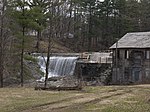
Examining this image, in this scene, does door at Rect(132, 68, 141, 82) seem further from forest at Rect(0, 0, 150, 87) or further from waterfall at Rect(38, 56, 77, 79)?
forest at Rect(0, 0, 150, 87)

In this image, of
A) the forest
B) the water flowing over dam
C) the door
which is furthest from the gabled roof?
the forest

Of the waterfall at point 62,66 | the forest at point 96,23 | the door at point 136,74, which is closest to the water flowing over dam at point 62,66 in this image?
the waterfall at point 62,66

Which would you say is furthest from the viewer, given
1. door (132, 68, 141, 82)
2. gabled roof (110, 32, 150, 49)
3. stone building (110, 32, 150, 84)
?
door (132, 68, 141, 82)

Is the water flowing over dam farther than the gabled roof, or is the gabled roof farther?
the water flowing over dam

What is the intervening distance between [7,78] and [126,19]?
38.3m

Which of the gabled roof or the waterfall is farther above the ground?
the gabled roof

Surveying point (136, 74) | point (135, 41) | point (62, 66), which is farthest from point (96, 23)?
point (136, 74)

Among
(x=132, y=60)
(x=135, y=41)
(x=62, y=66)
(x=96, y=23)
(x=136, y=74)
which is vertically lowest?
(x=136, y=74)

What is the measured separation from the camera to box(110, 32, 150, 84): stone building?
46.7 meters

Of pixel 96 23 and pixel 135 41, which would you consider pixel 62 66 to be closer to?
pixel 135 41

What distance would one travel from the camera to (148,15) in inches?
3108

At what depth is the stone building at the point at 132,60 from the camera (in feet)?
153

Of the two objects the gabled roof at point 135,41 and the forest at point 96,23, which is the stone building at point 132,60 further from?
the forest at point 96,23

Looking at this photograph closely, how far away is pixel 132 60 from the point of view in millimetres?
48375
